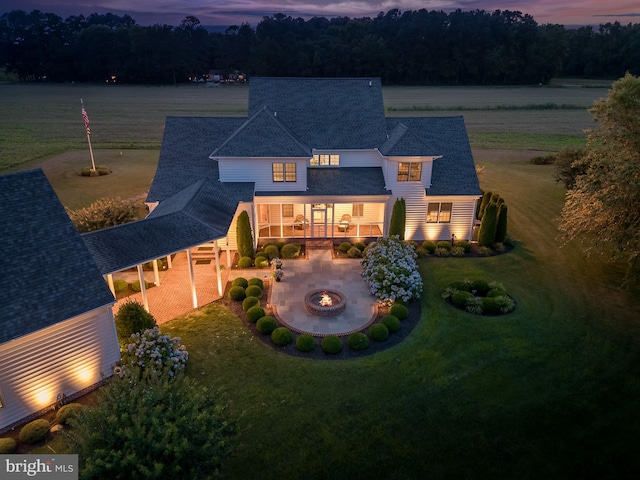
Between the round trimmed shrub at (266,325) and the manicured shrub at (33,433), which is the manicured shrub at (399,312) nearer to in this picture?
the round trimmed shrub at (266,325)

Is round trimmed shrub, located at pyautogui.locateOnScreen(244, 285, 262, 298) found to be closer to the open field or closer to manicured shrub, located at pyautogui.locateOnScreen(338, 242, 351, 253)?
manicured shrub, located at pyautogui.locateOnScreen(338, 242, 351, 253)

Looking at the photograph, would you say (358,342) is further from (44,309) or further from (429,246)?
(429,246)

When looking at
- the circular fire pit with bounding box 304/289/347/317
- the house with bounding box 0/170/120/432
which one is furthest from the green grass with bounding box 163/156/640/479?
the house with bounding box 0/170/120/432

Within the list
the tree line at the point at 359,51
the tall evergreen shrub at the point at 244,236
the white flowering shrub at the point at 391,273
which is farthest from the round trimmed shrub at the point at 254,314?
the tree line at the point at 359,51

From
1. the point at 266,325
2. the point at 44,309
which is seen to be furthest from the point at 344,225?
the point at 44,309

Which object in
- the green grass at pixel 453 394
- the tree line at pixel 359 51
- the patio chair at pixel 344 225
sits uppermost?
the tree line at pixel 359 51

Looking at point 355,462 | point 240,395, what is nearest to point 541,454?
point 355,462
